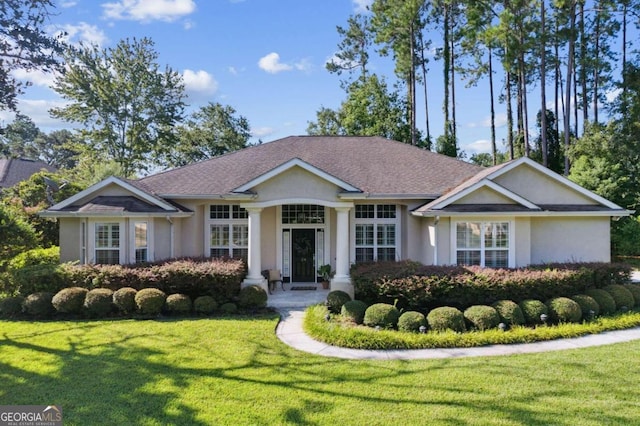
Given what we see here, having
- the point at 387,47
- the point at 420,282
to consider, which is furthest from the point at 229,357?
the point at 387,47

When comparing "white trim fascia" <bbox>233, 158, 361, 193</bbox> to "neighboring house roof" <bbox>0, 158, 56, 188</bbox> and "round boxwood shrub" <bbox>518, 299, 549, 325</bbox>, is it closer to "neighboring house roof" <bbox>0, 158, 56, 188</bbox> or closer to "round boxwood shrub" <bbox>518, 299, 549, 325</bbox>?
"round boxwood shrub" <bbox>518, 299, 549, 325</bbox>

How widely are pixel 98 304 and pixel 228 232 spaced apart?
223 inches

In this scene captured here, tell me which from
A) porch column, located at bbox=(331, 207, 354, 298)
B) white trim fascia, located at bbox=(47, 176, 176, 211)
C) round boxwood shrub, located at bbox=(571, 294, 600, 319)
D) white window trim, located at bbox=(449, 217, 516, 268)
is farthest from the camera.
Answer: white trim fascia, located at bbox=(47, 176, 176, 211)

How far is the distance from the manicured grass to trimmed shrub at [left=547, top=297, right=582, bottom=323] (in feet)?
5.19

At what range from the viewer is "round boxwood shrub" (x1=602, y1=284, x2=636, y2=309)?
11.9m

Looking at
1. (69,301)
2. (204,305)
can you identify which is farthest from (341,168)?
(69,301)

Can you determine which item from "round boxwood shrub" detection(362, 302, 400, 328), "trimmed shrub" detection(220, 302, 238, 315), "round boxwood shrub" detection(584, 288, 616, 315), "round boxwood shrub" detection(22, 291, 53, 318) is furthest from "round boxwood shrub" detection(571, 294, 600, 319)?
"round boxwood shrub" detection(22, 291, 53, 318)

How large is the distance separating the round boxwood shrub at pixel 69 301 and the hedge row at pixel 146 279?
74cm

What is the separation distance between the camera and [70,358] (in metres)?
8.26

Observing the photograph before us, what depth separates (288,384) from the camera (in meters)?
6.98

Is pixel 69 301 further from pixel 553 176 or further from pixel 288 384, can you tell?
pixel 553 176

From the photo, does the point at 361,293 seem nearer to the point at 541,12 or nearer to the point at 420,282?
the point at 420,282

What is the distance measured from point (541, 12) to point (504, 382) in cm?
2891

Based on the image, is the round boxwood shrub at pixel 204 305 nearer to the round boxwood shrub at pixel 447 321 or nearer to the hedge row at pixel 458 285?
the hedge row at pixel 458 285
